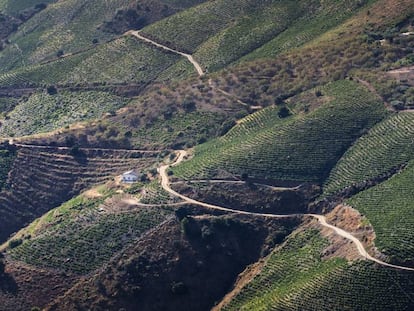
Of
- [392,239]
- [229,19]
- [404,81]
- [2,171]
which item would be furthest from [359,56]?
[2,171]

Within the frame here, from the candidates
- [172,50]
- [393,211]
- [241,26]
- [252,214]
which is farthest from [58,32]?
[393,211]

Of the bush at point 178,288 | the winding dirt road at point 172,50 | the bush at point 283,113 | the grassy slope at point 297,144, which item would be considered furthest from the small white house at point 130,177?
the winding dirt road at point 172,50

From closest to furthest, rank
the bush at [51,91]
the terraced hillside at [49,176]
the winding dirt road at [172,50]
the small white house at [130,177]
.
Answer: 1. the small white house at [130,177]
2. the terraced hillside at [49,176]
3. the winding dirt road at [172,50]
4. the bush at [51,91]

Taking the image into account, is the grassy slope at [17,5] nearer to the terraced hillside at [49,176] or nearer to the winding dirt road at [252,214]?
the terraced hillside at [49,176]

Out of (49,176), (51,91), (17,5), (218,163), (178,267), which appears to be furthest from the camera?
(17,5)

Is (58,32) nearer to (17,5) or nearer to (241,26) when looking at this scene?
(17,5)
